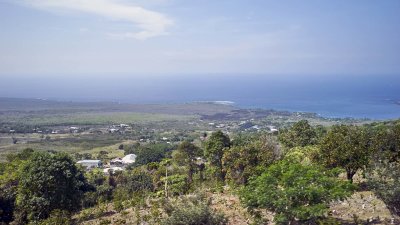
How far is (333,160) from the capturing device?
14.6 meters

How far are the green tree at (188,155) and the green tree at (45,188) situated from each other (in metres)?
9.77

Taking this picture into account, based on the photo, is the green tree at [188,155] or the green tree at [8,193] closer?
the green tree at [8,193]

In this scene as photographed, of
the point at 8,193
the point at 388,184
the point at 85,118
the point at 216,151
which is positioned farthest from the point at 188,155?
the point at 85,118

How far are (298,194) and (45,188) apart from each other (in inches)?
479

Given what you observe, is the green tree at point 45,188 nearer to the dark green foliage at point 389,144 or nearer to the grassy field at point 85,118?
the dark green foliage at point 389,144

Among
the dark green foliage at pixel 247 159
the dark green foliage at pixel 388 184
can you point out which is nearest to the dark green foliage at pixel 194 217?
the dark green foliage at pixel 388 184

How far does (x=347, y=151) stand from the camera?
14289 mm

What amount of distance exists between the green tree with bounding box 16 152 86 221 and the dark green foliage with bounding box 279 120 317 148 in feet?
51.7

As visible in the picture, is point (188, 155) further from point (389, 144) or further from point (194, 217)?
point (194, 217)

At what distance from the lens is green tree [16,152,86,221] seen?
53.4 ft

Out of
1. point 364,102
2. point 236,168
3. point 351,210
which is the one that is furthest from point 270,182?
point 364,102

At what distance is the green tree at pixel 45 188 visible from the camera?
53.4ft

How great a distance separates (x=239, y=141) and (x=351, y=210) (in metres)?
13.8

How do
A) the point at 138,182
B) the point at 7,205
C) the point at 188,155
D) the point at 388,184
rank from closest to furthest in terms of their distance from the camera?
the point at 388,184, the point at 7,205, the point at 138,182, the point at 188,155
